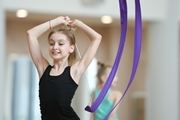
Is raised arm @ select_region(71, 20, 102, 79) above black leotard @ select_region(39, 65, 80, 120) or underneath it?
above

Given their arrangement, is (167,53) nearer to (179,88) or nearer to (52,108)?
(179,88)

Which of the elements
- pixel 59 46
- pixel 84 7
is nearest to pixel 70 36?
pixel 59 46

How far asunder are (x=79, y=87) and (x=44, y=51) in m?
4.77

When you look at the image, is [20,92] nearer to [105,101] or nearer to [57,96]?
[105,101]

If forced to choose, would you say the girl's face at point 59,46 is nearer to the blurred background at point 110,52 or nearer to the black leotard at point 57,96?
the black leotard at point 57,96

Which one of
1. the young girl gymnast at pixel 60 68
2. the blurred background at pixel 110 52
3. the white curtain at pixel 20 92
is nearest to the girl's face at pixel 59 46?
the young girl gymnast at pixel 60 68

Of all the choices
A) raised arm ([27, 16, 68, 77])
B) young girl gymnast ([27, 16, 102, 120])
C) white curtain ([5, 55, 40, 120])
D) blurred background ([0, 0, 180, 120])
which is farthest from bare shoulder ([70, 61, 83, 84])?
white curtain ([5, 55, 40, 120])

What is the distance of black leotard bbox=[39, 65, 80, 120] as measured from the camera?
59.2 inches

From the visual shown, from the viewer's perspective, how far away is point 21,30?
6355 mm

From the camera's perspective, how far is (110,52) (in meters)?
6.92

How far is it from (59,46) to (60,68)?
8 centimetres

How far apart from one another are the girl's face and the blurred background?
300 cm

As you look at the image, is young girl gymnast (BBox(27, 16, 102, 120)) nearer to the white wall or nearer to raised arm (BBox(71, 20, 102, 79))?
raised arm (BBox(71, 20, 102, 79))

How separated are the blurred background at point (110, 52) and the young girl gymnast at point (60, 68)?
9.68ft
